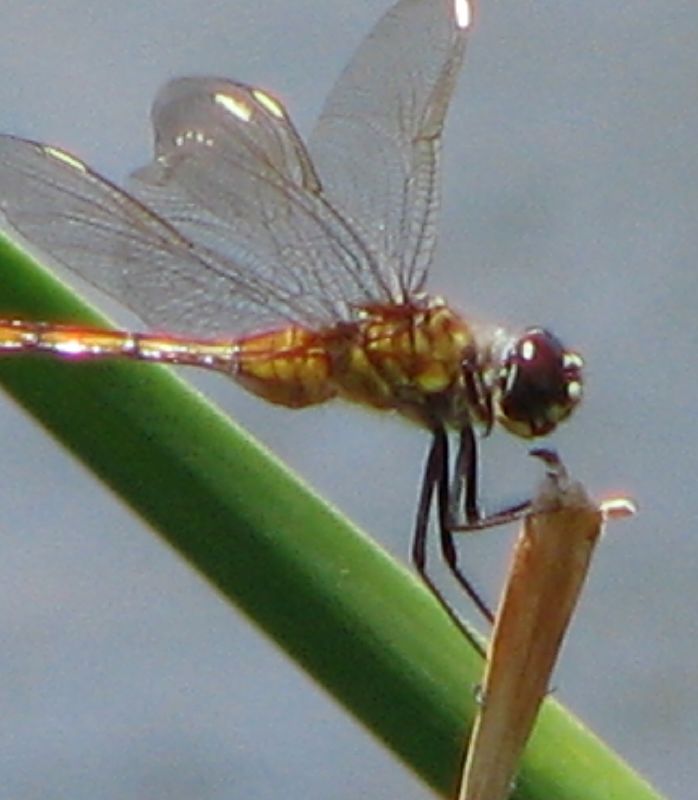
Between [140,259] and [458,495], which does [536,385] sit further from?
[140,259]

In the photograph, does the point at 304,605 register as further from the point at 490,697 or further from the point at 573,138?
the point at 573,138

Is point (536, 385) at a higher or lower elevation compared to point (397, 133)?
lower

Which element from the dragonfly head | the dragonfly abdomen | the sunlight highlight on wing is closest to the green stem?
the dragonfly head

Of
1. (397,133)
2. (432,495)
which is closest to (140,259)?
(397,133)

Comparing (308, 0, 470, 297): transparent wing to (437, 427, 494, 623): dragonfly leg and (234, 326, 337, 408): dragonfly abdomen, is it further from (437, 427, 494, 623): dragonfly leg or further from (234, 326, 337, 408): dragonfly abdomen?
(437, 427, 494, 623): dragonfly leg

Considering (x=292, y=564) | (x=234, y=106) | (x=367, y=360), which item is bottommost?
(x=292, y=564)

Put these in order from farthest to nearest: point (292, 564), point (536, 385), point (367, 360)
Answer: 1. point (367, 360)
2. point (536, 385)
3. point (292, 564)
